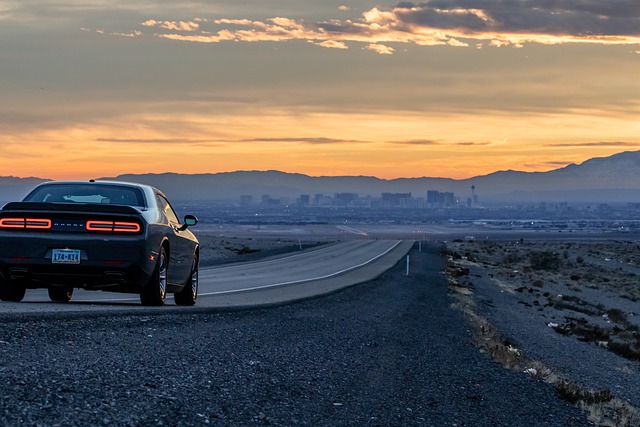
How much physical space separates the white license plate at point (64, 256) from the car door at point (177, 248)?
6.32 ft

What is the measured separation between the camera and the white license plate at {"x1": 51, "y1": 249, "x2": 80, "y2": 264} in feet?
43.3

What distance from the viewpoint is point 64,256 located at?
13.2 m

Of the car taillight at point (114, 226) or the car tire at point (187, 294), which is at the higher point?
the car taillight at point (114, 226)

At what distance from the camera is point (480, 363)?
14141 mm

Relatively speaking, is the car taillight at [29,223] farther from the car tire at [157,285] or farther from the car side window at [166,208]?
the car side window at [166,208]

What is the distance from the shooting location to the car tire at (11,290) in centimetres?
1381

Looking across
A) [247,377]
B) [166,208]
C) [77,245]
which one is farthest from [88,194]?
[247,377]

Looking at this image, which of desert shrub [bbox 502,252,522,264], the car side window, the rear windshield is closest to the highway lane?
the car side window

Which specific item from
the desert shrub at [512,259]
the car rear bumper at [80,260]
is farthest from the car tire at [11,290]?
the desert shrub at [512,259]

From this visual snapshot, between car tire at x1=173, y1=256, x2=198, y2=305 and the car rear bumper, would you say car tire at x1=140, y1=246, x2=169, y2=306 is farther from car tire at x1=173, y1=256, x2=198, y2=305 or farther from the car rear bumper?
car tire at x1=173, y1=256, x2=198, y2=305

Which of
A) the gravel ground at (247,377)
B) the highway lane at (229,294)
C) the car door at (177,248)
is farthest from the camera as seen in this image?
the car door at (177,248)

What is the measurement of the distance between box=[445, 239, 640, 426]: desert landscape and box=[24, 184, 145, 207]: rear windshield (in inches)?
246

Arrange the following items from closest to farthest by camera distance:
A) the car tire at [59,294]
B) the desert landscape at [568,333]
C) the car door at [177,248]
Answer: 1. the desert landscape at [568,333]
2. the car door at [177,248]
3. the car tire at [59,294]

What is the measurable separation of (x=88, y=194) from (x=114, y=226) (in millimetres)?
1120
